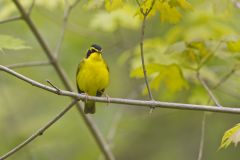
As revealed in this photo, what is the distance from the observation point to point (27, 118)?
7.42 metres

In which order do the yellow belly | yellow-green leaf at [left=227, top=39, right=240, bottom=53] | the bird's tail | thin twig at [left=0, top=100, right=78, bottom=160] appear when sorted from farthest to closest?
1. the bird's tail
2. the yellow belly
3. yellow-green leaf at [left=227, top=39, right=240, bottom=53]
4. thin twig at [left=0, top=100, right=78, bottom=160]

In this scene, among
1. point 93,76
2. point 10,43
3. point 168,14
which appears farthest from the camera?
point 93,76

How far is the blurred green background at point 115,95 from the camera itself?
18.8 feet

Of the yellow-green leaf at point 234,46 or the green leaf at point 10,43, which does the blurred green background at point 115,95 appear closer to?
the yellow-green leaf at point 234,46

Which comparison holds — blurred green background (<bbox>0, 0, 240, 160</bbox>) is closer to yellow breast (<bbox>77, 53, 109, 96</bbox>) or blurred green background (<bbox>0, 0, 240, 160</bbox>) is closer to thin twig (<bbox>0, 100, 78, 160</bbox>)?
yellow breast (<bbox>77, 53, 109, 96</bbox>)

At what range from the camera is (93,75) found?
4.89 meters

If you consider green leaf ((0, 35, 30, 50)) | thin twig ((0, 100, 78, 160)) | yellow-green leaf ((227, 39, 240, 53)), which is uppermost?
green leaf ((0, 35, 30, 50))

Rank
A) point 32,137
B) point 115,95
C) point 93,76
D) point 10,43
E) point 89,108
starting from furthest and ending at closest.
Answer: point 115,95 < point 89,108 < point 93,76 < point 10,43 < point 32,137

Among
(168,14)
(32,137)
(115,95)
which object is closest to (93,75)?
(168,14)

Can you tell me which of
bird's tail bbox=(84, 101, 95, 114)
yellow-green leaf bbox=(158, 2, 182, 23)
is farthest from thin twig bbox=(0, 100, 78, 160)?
bird's tail bbox=(84, 101, 95, 114)

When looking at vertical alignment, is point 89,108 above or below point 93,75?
below

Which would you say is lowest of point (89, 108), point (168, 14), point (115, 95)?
point (89, 108)

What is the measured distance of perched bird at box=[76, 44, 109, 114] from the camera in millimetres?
4875

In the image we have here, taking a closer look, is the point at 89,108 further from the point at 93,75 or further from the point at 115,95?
the point at 115,95
